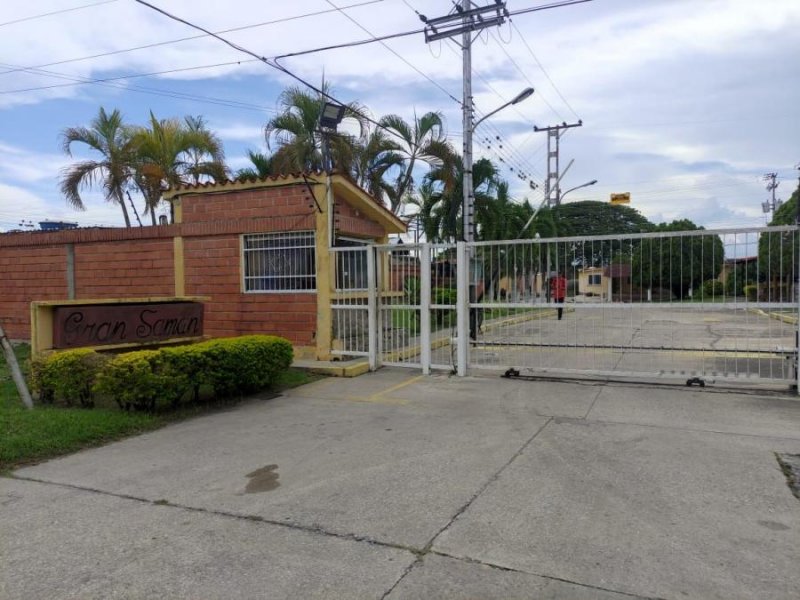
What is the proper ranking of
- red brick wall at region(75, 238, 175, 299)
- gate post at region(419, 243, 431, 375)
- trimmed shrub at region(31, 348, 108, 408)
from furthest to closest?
red brick wall at region(75, 238, 175, 299)
gate post at region(419, 243, 431, 375)
trimmed shrub at region(31, 348, 108, 408)

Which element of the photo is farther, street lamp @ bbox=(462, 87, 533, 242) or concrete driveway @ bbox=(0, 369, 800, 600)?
street lamp @ bbox=(462, 87, 533, 242)

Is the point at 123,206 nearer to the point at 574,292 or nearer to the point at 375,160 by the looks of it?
the point at 375,160

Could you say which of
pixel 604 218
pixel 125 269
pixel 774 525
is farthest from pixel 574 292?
pixel 604 218

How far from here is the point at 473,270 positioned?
9953 mm

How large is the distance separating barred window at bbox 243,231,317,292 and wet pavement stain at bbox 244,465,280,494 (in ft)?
17.9

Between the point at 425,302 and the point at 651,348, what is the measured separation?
12.1 feet

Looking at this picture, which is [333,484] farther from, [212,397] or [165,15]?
[165,15]

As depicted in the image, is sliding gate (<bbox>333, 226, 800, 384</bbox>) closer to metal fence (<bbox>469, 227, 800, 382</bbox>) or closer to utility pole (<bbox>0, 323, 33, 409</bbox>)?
metal fence (<bbox>469, 227, 800, 382</bbox>)

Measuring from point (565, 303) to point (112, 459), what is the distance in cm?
612

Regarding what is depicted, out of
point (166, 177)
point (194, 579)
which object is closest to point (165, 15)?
point (194, 579)

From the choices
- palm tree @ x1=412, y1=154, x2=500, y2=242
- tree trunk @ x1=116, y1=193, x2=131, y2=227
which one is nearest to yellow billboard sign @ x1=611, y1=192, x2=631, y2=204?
palm tree @ x1=412, y1=154, x2=500, y2=242

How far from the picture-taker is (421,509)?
416 cm

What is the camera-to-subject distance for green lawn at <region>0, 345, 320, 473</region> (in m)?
5.65

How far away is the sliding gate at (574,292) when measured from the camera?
7.97 m
